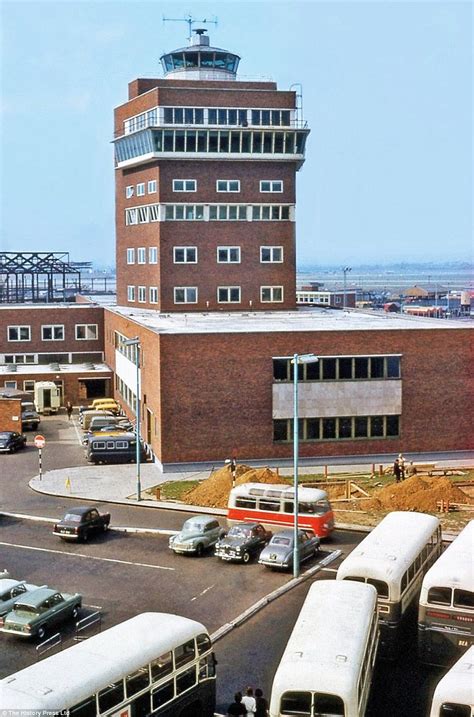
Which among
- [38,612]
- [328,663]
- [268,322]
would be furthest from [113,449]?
[328,663]

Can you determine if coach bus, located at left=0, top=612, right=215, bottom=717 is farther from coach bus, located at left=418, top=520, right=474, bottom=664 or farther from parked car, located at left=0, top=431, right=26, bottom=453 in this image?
parked car, located at left=0, top=431, right=26, bottom=453

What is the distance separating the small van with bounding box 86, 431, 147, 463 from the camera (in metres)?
55.1

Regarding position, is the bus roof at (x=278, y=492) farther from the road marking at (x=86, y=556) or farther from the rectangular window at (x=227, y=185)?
the rectangular window at (x=227, y=185)

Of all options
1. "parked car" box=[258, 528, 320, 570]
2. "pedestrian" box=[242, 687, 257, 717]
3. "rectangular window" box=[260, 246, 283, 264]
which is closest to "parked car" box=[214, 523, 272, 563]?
"parked car" box=[258, 528, 320, 570]

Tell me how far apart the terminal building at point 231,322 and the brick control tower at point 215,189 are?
0.38 feet

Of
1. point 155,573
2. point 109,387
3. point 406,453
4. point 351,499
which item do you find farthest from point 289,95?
point 155,573

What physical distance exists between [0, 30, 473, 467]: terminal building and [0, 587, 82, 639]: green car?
23.4 meters

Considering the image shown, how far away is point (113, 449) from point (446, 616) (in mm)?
33081

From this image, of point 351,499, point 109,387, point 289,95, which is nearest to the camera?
point 351,499

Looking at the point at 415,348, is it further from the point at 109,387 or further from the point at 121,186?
the point at 121,186

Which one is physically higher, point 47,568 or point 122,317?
point 122,317

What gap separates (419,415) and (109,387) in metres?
34.1

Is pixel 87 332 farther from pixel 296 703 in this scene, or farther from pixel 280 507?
pixel 296 703

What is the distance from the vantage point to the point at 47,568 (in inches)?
1373
